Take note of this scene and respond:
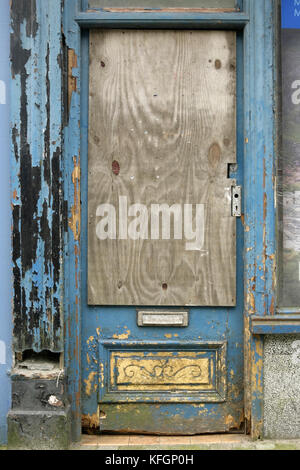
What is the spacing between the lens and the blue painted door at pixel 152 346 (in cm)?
A: 320

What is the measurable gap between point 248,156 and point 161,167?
0.57 m

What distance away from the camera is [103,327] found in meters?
3.23

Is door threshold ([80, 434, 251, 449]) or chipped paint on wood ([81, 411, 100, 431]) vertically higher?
chipped paint on wood ([81, 411, 100, 431])

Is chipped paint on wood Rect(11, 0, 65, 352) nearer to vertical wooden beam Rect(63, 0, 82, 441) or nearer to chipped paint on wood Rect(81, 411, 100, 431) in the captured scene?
vertical wooden beam Rect(63, 0, 82, 441)

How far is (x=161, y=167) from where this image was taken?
10.5 ft

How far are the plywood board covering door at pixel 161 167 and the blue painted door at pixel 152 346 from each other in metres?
0.01

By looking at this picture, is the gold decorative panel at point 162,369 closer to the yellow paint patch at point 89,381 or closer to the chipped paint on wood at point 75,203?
the yellow paint patch at point 89,381

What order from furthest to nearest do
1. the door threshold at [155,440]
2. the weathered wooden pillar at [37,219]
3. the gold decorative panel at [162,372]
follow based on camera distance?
the gold decorative panel at [162,372], the door threshold at [155,440], the weathered wooden pillar at [37,219]

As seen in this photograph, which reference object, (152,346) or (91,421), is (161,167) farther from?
(91,421)

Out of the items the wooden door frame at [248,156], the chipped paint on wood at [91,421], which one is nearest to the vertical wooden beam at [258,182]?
the wooden door frame at [248,156]

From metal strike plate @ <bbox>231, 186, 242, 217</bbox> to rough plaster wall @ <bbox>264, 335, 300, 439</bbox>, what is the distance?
883 millimetres

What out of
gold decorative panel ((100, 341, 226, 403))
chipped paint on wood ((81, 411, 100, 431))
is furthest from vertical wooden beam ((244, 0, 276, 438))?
chipped paint on wood ((81, 411, 100, 431))

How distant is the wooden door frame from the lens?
10.1 ft

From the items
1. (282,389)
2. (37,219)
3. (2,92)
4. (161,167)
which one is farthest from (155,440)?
(2,92)
